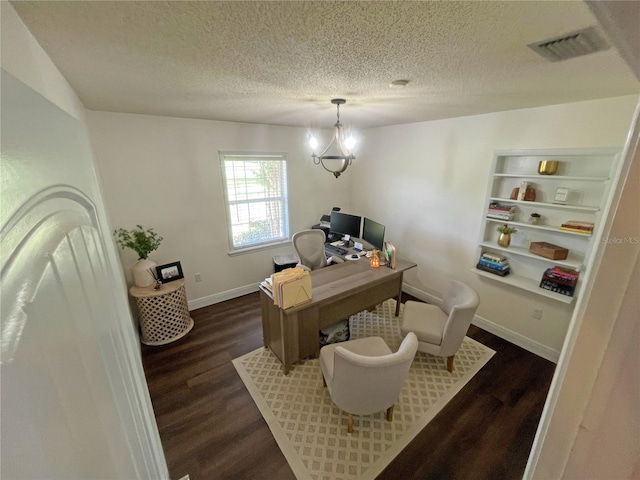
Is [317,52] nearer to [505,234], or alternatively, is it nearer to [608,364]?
[608,364]

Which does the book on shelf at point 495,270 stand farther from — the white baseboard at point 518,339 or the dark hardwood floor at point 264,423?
the dark hardwood floor at point 264,423

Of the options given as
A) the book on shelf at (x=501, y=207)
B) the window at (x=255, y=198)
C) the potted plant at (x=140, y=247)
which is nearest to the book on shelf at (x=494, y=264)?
the book on shelf at (x=501, y=207)

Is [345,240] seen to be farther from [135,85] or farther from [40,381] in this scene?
[40,381]

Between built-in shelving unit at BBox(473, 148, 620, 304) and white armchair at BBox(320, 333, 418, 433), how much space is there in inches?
72.5

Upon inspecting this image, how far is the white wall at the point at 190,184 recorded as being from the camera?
107 inches

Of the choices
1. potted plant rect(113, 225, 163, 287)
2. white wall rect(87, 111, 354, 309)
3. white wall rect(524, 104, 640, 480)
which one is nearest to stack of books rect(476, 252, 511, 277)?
white wall rect(87, 111, 354, 309)

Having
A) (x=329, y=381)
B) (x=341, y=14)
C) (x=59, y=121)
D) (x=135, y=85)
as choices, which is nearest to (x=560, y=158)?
(x=341, y=14)

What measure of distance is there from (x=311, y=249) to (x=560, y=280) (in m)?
2.66

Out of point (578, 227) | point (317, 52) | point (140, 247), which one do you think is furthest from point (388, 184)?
point (140, 247)

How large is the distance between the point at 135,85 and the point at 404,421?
10.2 ft

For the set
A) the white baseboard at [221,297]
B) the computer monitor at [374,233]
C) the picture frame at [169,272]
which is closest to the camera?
the picture frame at [169,272]

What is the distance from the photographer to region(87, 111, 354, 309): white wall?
273 cm

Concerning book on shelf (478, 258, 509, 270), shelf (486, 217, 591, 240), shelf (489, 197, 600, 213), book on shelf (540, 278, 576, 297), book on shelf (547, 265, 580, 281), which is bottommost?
book on shelf (540, 278, 576, 297)

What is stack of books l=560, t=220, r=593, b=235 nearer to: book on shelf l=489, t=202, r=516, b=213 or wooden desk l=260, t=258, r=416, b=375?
book on shelf l=489, t=202, r=516, b=213
